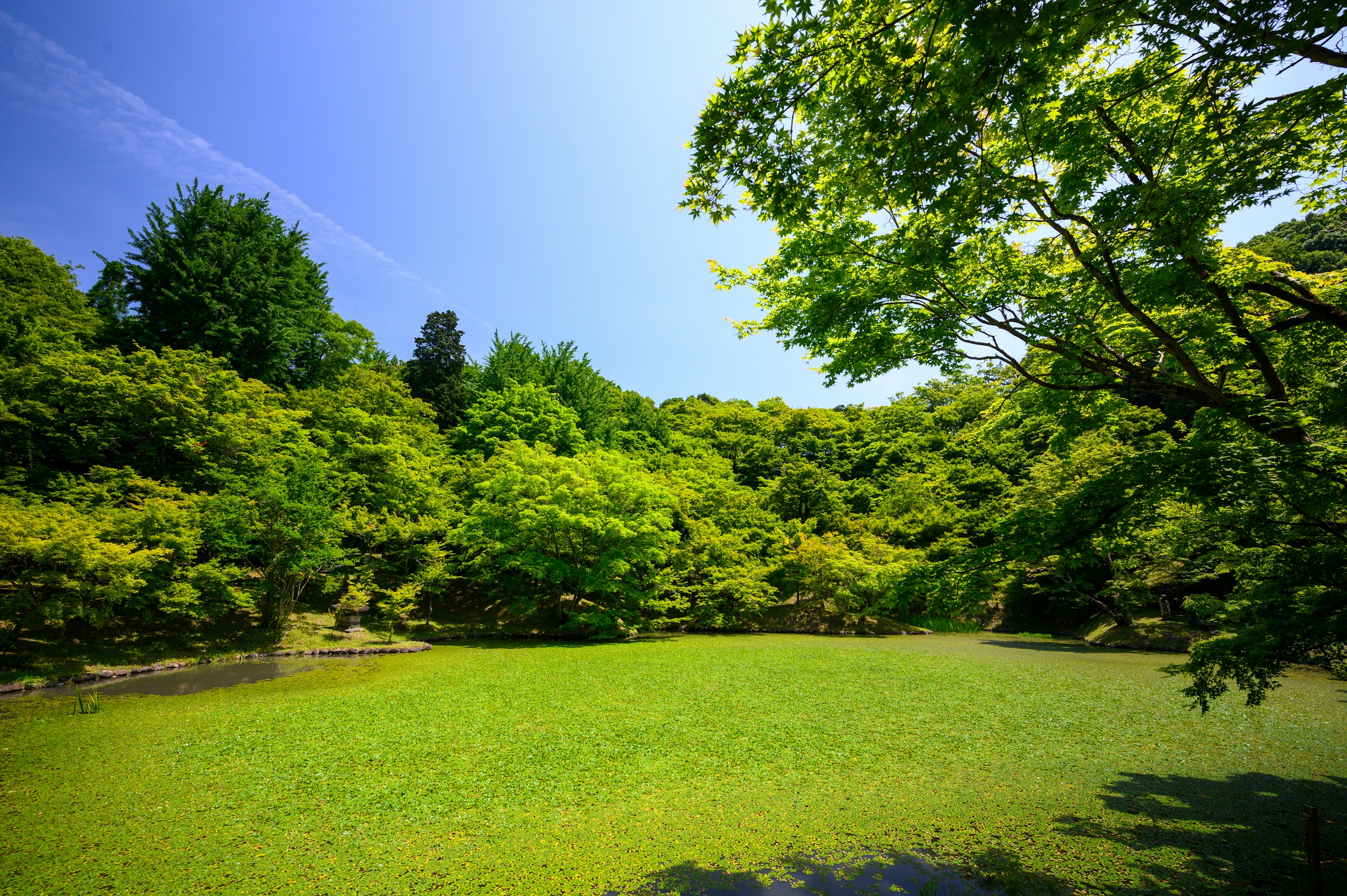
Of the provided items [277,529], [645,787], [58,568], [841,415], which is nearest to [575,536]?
[277,529]

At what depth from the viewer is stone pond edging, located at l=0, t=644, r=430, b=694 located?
725 cm

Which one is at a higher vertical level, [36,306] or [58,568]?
[36,306]

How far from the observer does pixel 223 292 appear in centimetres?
1630

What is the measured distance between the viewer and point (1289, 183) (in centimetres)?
265

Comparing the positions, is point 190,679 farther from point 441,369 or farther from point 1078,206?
point 441,369

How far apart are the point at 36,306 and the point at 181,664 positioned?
12.0 m

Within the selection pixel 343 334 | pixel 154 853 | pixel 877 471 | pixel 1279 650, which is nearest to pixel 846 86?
pixel 1279 650

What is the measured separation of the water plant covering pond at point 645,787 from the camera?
9.86ft

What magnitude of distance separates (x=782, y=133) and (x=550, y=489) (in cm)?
1303

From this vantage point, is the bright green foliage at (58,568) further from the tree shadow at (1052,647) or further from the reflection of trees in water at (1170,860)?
the tree shadow at (1052,647)

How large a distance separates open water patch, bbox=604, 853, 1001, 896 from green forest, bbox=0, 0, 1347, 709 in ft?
5.53

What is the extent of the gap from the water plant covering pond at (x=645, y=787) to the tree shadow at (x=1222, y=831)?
0.8 inches

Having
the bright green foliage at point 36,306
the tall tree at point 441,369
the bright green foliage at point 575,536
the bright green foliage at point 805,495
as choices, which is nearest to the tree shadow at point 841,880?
the bright green foliage at point 575,536

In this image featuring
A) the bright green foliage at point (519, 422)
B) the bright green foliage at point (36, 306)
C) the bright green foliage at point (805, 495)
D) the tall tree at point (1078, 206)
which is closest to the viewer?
the tall tree at point (1078, 206)
